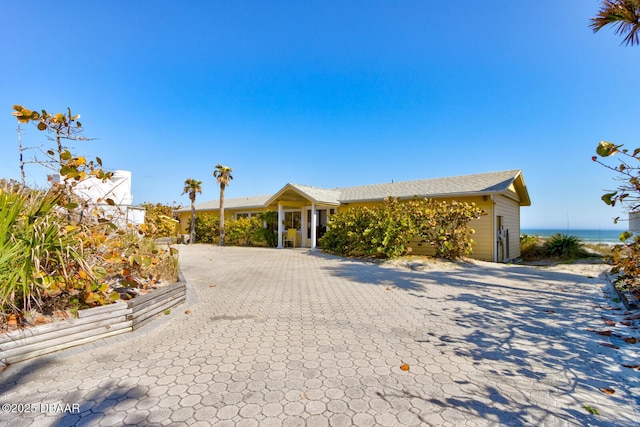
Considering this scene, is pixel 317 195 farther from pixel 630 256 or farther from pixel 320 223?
pixel 630 256

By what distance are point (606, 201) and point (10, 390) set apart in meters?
7.81

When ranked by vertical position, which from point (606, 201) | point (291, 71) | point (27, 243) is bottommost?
point (27, 243)

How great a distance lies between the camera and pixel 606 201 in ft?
14.9

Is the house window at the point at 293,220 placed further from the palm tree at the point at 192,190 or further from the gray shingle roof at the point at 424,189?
the palm tree at the point at 192,190

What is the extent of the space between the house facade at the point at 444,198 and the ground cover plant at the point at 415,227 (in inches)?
33.5

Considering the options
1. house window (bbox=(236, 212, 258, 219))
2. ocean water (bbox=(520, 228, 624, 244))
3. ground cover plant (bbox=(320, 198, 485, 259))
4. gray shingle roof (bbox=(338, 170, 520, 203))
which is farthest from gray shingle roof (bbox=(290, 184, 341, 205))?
ocean water (bbox=(520, 228, 624, 244))

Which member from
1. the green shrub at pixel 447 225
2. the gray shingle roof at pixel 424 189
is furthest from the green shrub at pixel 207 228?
the green shrub at pixel 447 225

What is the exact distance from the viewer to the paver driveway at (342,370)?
7.77 feet

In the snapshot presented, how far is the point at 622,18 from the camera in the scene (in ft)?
14.5

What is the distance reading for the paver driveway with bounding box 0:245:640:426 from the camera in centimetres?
237

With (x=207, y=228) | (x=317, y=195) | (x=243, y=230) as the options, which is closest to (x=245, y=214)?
(x=243, y=230)

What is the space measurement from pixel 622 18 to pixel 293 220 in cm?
1705

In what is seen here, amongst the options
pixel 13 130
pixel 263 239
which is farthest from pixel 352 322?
pixel 263 239

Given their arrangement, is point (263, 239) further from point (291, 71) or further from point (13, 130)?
point (13, 130)
